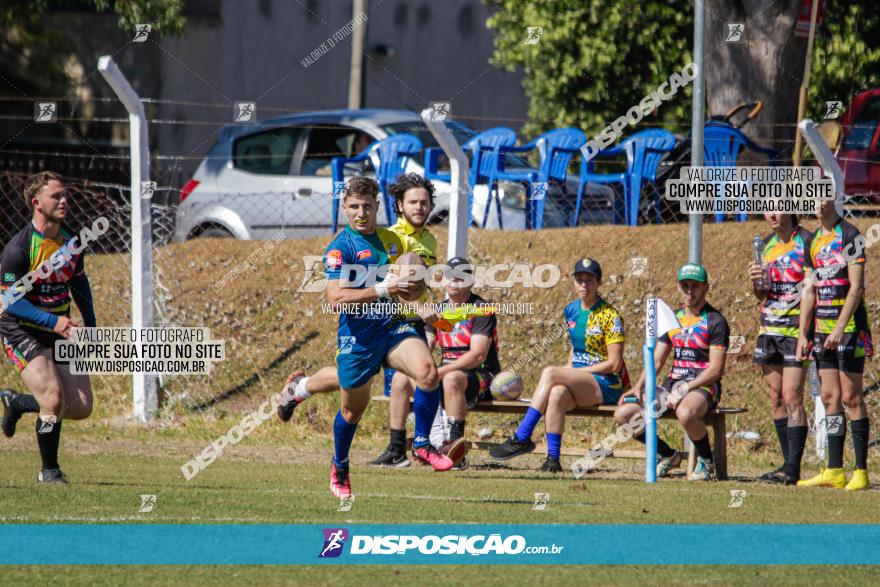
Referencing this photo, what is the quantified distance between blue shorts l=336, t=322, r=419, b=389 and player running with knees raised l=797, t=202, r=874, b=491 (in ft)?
11.6

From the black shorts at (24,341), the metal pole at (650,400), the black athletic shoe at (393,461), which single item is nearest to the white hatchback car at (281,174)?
the black athletic shoe at (393,461)

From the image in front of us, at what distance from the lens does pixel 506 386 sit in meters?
11.7

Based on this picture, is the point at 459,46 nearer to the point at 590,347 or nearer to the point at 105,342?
the point at 105,342

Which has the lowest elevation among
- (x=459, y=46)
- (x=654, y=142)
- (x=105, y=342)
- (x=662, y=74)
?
(x=105, y=342)

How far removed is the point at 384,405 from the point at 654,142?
13.6ft

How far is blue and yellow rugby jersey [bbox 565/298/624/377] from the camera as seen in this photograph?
11.3 metres

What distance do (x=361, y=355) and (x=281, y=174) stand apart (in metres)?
9.17

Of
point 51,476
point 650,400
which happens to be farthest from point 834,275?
point 51,476

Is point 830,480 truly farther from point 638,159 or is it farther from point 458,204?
point 638,159

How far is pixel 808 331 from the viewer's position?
10.4 meters

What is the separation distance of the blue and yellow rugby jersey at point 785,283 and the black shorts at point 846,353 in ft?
1.11

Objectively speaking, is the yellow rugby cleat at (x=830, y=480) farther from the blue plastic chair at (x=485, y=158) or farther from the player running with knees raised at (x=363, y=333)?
the blue plastic chair at (x=485, y=158)

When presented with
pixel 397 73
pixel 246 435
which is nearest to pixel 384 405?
pixel 246 435

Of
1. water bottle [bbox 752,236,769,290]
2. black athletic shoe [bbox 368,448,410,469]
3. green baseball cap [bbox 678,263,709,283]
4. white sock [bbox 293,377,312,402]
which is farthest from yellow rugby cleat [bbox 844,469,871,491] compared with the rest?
white sock [bbox 293,377,312,402]
